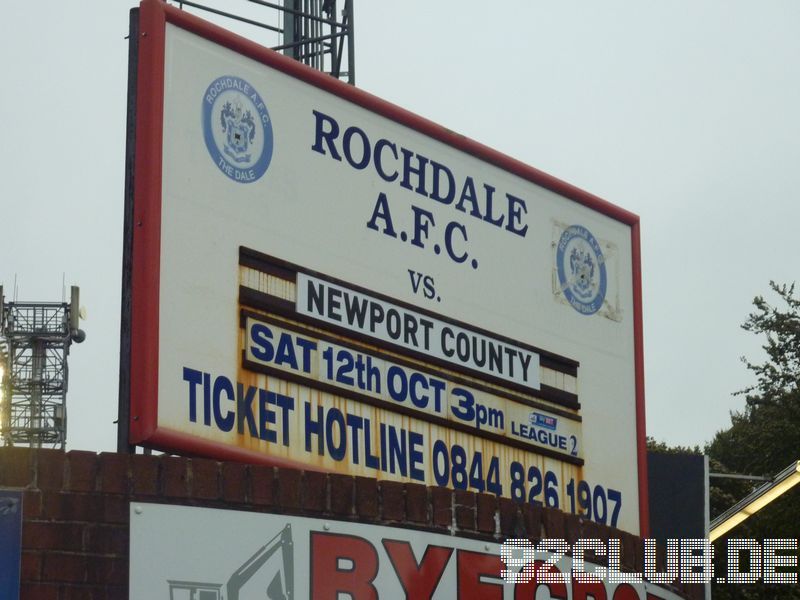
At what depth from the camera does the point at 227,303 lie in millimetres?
10125

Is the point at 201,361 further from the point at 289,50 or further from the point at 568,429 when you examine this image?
the point at 289,50

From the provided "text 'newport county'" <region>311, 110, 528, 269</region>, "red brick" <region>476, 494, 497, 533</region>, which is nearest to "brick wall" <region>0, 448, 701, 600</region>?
"red brick" <region>476, 494, 497, 533</region>

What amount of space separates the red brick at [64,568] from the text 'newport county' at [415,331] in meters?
3.63

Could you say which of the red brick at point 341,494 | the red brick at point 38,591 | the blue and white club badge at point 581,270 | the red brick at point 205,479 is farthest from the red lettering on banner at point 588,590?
the blue and white club badge at point 581,270

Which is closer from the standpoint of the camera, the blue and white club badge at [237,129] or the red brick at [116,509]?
the red brick at [116,509]

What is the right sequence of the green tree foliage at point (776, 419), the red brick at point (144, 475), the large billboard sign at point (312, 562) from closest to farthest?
the large billboard sign at point (312, 562), the red brick at point (144, 475), the green tree foliage at point (776, 419)

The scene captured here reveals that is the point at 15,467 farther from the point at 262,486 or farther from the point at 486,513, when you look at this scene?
the point at 486,513

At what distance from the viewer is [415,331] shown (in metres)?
11.5

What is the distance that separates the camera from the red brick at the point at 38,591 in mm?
7121

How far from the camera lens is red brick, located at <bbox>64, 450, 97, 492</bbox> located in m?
7.36

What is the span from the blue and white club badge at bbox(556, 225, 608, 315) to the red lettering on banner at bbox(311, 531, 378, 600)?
543 cm

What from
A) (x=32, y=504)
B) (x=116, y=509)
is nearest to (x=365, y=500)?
(x=116, y=509)

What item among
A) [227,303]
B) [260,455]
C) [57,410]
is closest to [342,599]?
[260,455]

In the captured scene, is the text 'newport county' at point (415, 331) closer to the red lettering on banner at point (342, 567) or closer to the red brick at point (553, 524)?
the red brick at point (553, 524)
